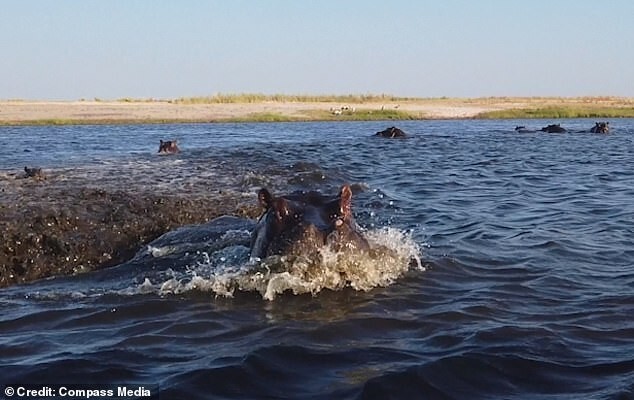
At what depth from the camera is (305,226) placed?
689 centimetres

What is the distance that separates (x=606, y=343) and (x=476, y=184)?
447 inches

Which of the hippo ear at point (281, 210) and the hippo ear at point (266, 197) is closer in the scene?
the hippo ear at point (281, 210)

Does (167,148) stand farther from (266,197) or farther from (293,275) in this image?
(293,275)

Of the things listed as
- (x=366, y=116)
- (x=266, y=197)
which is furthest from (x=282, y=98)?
(x=266, y=197)

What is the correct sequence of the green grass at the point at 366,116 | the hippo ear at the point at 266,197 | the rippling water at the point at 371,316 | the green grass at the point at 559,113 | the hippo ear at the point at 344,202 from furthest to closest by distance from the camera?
the green grass at the point at 366,116, the green grass at the point at 559,113, the hippo ear at the point at 266,197, the hippo ear at the point at 344,202, the rippling water at the point at 371,316

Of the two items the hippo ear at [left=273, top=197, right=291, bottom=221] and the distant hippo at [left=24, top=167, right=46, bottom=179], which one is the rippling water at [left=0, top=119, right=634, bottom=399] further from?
the distant hippo at [left=24, top=167, right=46, bottom=179]

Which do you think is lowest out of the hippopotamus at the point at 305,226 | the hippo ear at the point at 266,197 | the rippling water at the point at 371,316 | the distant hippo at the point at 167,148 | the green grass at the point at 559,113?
the rippling water at the point at 371,316

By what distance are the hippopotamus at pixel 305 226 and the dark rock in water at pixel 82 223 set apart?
8.90 feet

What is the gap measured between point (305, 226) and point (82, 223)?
4.31 m

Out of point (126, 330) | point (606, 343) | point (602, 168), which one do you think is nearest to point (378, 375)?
point (606, 343)

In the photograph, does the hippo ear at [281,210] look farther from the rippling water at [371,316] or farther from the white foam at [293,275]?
the rippling water at [371,316]

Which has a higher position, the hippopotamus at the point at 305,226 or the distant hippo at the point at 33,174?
the hippopotamus at the point at 305,226

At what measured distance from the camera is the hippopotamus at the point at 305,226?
270 inches

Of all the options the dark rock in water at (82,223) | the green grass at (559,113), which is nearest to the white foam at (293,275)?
the dark rock in water at (82,223)
